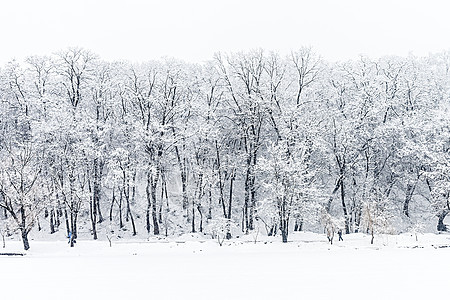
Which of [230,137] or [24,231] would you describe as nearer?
[24,231]

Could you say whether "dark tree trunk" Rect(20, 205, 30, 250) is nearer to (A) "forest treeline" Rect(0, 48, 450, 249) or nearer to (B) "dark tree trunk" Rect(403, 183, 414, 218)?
(A) "forest treeline" Rect(0, 48, 450, 249)

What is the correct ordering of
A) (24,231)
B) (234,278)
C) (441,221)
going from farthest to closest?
(441,221), (24,231), (234,278)

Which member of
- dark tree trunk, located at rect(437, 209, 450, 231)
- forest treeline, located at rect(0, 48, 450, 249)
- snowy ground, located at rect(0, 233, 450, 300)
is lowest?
dark tree trunk, located at rect(437, 209, 450, 231)

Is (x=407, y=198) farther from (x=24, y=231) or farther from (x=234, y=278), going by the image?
(x=24, y=231)

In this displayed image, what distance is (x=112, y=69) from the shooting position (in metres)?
43.9

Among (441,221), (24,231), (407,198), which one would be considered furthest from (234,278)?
(407,198)

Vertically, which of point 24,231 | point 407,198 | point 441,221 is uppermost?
point 407,198

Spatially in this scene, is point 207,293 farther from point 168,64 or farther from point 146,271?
point 168,64

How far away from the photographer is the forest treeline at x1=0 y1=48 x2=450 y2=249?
36.2 m

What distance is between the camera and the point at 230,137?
44.4 m

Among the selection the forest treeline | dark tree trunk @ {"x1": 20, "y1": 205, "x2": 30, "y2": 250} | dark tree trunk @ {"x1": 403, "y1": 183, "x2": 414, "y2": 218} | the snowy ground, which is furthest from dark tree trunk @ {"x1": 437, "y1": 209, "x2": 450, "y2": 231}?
dark tree trunk @ {"x1": 20, "y1": 205, "x2": 30, "y2": 250}

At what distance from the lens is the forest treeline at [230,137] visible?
36.2m

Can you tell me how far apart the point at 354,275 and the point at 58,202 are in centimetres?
3011

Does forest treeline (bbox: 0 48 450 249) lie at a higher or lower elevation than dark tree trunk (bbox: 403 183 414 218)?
higher
